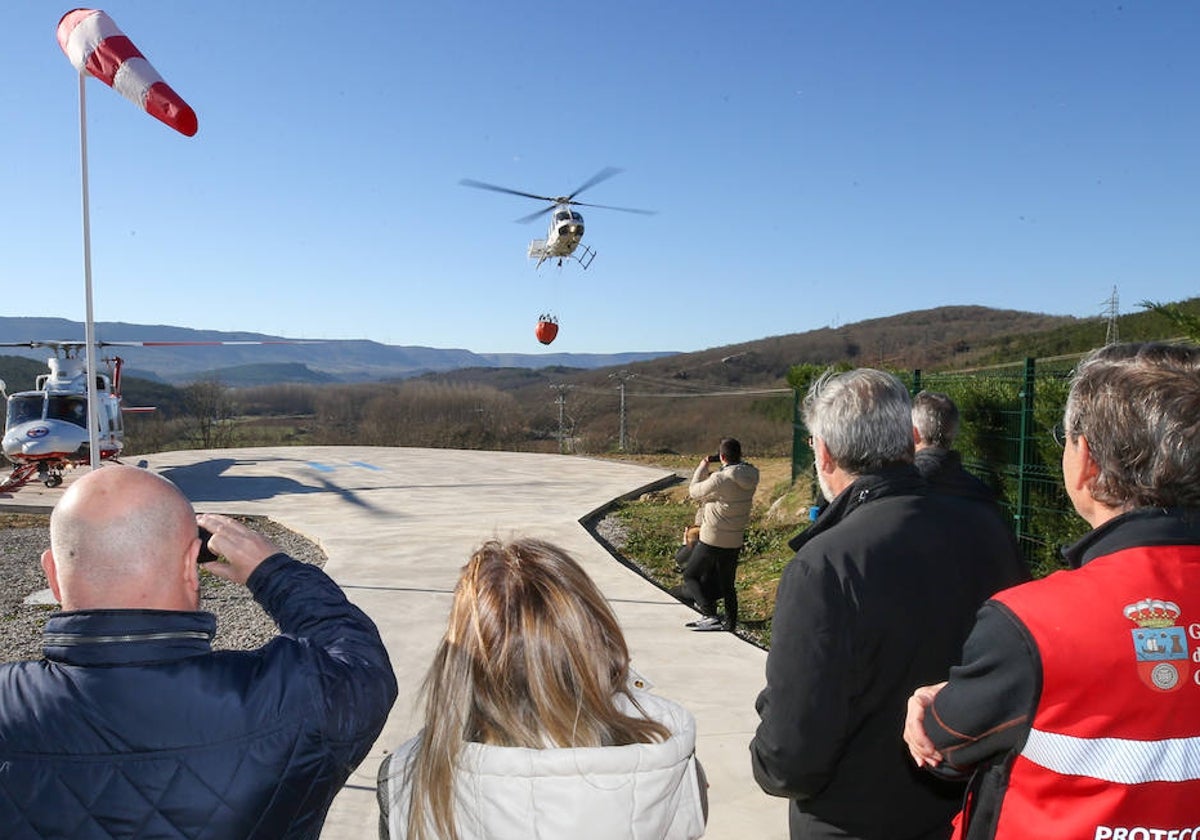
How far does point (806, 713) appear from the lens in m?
2.12

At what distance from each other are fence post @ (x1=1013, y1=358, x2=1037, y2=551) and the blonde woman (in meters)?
6.09

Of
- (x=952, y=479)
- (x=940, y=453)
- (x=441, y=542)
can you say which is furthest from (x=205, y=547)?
(x=441, y=542)

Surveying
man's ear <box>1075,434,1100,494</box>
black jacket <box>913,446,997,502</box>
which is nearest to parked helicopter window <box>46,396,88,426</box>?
black jacket <box>913,446,997,502</box>

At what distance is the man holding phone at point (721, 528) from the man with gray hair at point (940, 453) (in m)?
2.53

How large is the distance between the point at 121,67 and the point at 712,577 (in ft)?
19.1

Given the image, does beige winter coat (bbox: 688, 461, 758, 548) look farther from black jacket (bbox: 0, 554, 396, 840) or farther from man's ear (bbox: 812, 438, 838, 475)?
black jacket (bbox: 0, 554, 396, 840)

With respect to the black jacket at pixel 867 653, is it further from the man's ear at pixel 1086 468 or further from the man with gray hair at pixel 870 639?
the man's ear at pixel 1086 468

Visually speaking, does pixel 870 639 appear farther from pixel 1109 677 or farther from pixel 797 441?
pixel 797 441

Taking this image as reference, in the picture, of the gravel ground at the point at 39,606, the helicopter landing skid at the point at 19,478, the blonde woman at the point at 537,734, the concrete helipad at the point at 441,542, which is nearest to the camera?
the blonde woman at the point at 537,734

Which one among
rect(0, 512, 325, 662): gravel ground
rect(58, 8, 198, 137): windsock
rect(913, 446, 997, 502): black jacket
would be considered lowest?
rect(0, 512, 325, 662): gravel ground

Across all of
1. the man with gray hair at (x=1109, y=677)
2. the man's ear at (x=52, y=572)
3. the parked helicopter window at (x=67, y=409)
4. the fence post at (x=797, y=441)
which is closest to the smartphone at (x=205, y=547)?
the man's ear at (x=52, y=572)

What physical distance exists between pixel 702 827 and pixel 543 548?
2.06ft

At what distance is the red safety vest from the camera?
1388 mm

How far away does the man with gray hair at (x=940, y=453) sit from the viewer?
2.82 m
